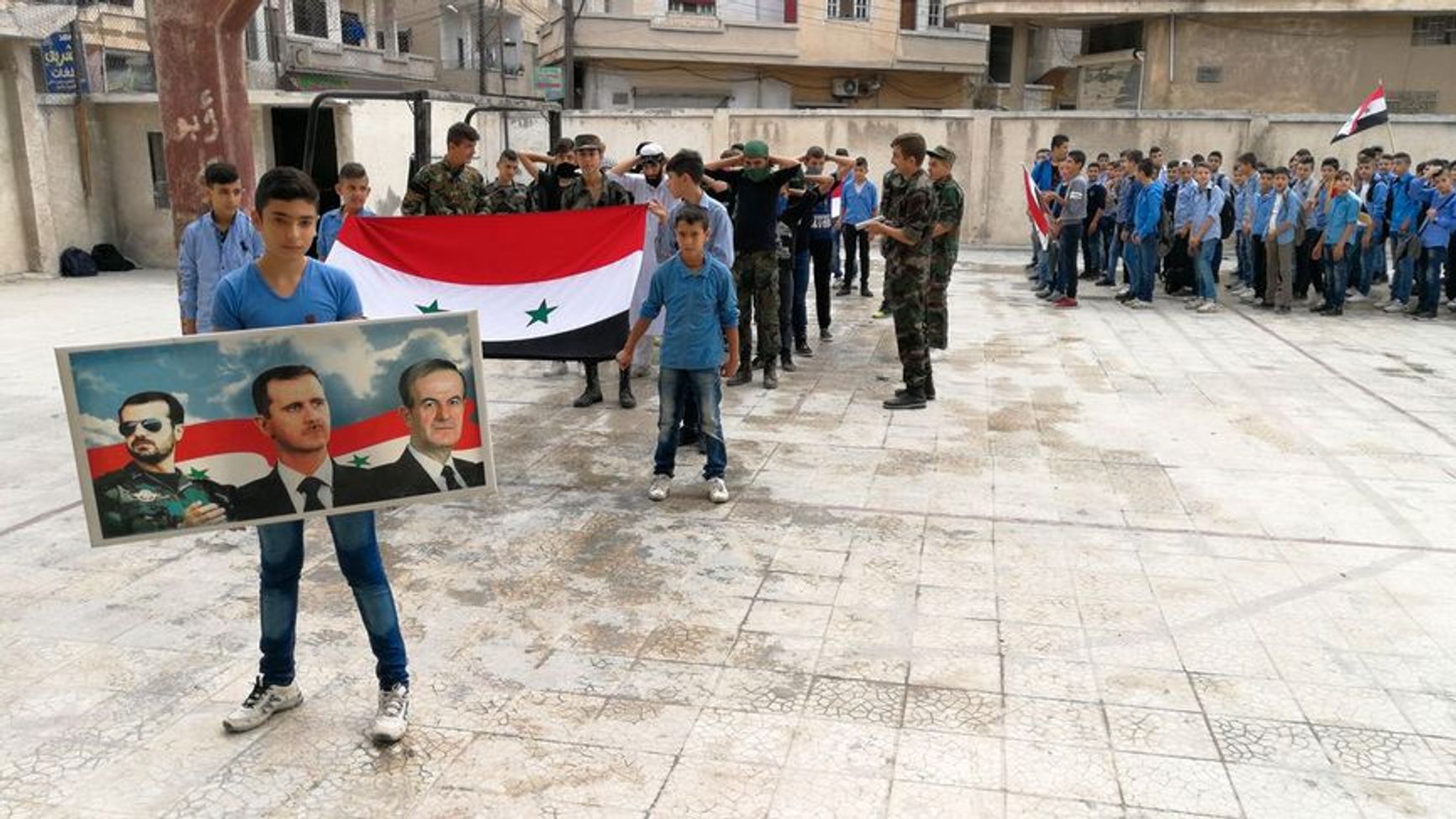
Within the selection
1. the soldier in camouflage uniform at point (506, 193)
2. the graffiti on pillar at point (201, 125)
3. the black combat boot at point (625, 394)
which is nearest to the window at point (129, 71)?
the graffiti on pillar at point (201, 125)

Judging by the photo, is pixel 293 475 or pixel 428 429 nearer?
pixel 293 475

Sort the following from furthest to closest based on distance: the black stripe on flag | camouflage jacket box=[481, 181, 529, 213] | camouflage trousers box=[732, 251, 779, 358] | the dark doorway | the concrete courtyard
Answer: the dark doorway → camouflage trousers box=[732, 251, 779, 358] → camouflage jacket box=[481, 181, 529, 213] → the black stripe on flag → the concrete courtyard

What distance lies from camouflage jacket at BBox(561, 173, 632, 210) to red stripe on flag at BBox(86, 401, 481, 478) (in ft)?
14.4

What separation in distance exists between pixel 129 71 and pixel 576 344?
21888 mm

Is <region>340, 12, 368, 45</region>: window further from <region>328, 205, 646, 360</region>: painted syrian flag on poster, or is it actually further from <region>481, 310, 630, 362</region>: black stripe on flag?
<region>481, 310, 630, 362</region>: black stripe on flag

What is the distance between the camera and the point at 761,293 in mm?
8234

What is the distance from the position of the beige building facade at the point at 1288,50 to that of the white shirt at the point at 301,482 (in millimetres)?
25335

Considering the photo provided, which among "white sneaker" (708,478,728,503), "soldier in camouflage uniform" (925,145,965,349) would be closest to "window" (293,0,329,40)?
"soldier in camouflage uniform" (925,145,965,349)

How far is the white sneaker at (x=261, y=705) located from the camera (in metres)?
3.53

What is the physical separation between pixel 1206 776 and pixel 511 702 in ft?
7.34

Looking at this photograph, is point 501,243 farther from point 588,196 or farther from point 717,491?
point 717,491

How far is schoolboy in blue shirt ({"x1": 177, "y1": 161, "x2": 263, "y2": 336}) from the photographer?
18.7 feet

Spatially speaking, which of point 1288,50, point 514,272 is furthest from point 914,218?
point 1288,50

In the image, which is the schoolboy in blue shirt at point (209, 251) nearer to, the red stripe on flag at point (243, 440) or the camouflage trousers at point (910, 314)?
the red stripe on flag at point (243, 440)
